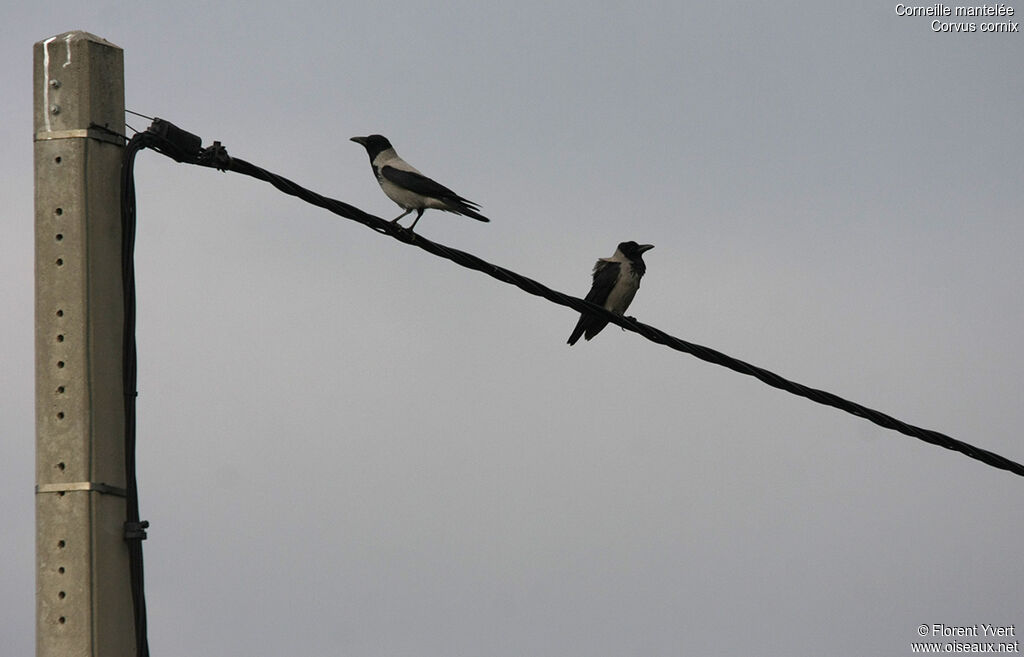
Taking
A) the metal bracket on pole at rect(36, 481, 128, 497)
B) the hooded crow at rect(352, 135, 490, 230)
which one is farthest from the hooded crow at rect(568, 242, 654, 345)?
the metal bracket on pole at rect(36, 481, 128, 497)

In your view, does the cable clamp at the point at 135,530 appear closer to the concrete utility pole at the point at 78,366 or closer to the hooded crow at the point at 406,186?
the concrete utility pole at the point at 78,366

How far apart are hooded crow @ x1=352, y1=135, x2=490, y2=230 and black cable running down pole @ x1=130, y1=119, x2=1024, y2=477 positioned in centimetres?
245

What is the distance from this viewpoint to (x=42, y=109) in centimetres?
405

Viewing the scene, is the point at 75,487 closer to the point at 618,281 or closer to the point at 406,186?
the point at 406,186

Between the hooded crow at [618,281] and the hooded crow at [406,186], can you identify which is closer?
the hooded crow at [406,186]

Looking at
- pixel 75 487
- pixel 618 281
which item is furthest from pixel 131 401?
pixel 618 281

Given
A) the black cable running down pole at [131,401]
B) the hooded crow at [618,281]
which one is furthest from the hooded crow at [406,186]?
Result: the black cable running down pole at [131,401]

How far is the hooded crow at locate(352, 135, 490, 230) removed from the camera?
8.52 meters

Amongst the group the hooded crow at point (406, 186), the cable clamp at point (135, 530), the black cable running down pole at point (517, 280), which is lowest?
the cable clamp at point (135, 530)

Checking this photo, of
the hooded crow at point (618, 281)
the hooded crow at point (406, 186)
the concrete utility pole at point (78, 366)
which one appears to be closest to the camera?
the concrete utility pole at point (78, 366)

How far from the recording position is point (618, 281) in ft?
37.3

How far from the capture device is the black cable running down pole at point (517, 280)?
4730 millimetres

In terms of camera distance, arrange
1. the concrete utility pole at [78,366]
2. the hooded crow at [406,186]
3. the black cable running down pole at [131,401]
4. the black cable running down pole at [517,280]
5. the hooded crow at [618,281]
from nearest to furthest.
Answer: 1. the concrete utility pole at [78,366]
2. the black cable running down pole at [131,401]
3. the black cable running down pole at [517,280]
4. the hooded crow at [406,186]
5. the hooded crow at [618,281]

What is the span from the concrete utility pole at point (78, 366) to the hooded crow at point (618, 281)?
24.3 ft
